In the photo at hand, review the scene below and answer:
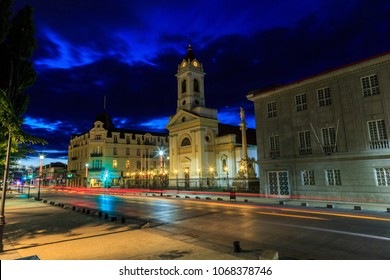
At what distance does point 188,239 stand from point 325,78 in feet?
→ 65.4

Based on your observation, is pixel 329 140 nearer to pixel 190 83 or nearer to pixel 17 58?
pixel 17 58

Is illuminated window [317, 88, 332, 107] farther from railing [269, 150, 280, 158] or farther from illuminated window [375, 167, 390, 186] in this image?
illuminated window [375, 167, 390, 186]

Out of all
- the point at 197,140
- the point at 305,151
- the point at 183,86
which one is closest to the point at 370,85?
the point at 305,151

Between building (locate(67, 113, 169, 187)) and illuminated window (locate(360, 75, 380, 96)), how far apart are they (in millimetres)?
46356

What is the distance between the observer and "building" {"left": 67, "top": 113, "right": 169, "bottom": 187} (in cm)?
6494

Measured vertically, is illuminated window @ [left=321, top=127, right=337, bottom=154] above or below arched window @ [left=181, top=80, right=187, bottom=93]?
below

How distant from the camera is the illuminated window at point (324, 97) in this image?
72.7 ft

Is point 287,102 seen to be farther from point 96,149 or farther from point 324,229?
point 96,149

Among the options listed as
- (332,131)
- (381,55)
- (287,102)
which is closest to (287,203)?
(332,131)

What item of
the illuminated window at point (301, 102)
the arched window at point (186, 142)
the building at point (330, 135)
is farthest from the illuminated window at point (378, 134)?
the arched window at point (186, 142)

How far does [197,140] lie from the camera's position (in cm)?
4884

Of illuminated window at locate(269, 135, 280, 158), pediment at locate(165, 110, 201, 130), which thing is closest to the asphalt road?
illuminated window at locate(269, 135, 280, 158)

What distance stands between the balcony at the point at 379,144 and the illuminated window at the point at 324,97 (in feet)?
15.9

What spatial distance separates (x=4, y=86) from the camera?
10.2m
